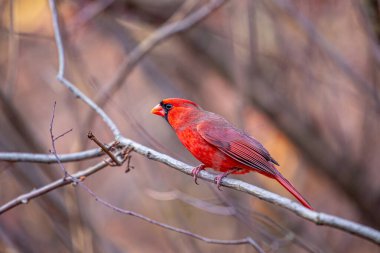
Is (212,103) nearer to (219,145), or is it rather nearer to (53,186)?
(219,145)

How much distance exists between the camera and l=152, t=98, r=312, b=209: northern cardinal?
343 cm

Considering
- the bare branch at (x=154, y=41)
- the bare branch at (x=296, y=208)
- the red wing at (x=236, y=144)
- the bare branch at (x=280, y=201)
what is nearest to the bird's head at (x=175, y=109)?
the red wing at (x=236, y=144)

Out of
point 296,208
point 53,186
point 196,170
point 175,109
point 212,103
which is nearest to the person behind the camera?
point 296,208

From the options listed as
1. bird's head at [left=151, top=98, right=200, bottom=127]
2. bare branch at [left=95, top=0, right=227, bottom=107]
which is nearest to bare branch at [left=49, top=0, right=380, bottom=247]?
bird's head at [left=151, top=98, right=200, bottom=127]

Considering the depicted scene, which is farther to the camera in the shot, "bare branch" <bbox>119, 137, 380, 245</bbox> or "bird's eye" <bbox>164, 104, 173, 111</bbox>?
"bird's eye" <bbox>164, 104, 173, 111</bbox>

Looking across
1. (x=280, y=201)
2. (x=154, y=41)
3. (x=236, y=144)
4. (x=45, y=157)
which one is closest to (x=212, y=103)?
(x=154, y=41)

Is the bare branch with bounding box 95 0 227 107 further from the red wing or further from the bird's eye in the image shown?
the red wing

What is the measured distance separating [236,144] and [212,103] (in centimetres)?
296

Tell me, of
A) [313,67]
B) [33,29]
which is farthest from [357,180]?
[33,29]

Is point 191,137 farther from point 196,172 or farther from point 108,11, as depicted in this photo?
point 108,11

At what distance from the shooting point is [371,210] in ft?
19.6

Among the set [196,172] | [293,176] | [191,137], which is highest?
[293,176]

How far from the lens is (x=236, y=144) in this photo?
3.59 meters

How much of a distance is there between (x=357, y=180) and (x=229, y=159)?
2862 millimetres
